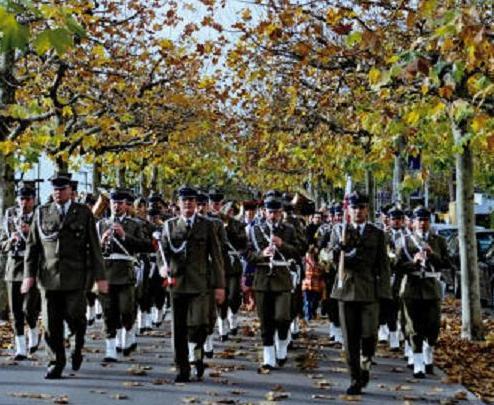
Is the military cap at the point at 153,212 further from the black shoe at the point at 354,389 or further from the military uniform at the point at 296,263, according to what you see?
the black shoe at the point at 354,389

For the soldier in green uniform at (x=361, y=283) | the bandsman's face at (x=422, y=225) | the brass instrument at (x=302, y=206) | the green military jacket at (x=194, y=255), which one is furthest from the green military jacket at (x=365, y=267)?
the brass instrument at (x=302, y=206)

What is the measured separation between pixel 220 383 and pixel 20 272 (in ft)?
10.4

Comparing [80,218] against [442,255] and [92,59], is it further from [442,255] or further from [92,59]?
[92,59]

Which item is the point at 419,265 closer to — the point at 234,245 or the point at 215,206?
the point at 234,245

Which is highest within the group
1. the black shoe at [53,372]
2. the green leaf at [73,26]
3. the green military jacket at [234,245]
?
the green leaf at [73,26]

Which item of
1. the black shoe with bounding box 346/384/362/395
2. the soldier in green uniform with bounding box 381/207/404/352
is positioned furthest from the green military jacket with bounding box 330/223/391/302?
the black shoe with bounding box 346/384/362/395

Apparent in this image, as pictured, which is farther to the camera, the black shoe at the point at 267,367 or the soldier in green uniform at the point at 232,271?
the soldier in green uniform at the point at 232,271

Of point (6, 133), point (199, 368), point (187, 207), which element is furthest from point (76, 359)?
point (6, 133)

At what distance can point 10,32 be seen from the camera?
484 centimetres

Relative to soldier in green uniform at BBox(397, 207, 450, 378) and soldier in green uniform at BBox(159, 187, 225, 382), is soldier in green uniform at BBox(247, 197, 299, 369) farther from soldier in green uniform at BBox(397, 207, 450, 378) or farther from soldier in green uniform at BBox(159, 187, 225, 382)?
soldier in green uniform at BBox(397, 207, 450, 378)

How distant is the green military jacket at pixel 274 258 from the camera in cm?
Result: 1152

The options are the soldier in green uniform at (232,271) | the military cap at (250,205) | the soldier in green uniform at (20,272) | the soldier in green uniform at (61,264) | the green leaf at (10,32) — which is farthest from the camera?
the military cap at (250,205)

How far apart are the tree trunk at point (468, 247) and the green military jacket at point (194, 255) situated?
4.75 metres

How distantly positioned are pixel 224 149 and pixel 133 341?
2061 centimetres
